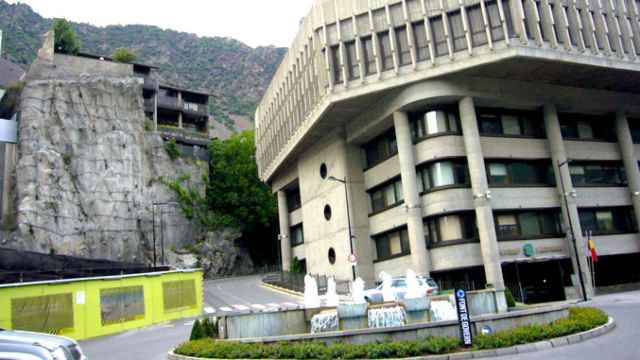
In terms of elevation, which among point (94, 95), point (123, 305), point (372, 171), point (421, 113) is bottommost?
point (123, 305)

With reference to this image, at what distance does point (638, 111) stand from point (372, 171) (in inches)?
921

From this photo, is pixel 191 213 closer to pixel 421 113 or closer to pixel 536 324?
pixel 421 113

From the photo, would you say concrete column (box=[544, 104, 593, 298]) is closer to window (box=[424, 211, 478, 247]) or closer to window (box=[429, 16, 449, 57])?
window (box=[424, 211, 478, 247])

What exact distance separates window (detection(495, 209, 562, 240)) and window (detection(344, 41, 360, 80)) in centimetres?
1483

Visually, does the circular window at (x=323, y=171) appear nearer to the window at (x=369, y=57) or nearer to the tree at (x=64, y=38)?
the window at (x=369, y=57)

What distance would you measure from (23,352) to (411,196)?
108 ft

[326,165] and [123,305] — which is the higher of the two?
[326,165]

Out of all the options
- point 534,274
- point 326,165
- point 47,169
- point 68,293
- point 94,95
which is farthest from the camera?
point 94,95

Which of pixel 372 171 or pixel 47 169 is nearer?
pixel 372 171

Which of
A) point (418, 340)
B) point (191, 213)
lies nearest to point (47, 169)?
point (191, 213)

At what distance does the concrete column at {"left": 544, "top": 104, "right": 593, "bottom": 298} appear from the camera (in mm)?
37844

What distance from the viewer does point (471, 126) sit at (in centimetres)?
3709

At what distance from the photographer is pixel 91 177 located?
60.4 m

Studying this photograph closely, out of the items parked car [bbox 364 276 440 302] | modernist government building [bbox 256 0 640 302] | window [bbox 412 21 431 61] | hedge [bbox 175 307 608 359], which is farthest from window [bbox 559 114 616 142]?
hedge [bbox 175 307 608 359]
